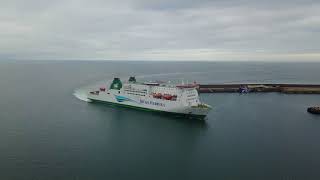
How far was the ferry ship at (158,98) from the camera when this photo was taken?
4128 centimetres

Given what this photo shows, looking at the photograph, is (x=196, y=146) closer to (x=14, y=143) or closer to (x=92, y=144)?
(x=92, y=144)

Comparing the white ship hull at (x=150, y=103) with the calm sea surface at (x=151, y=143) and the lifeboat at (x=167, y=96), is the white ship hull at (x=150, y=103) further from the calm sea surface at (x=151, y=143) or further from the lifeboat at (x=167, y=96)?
the calm sea surface at (x=151, y=143)

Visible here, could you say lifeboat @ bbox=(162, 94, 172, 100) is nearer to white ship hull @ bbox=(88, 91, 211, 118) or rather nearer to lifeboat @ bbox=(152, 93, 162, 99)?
white ship hull @ bbox=(88, 91, 211, 118)

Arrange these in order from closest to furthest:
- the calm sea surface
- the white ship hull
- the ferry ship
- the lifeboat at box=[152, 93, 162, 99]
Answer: the calm sea surface → the white ship hull → the ferry ship → the lifeboat at box=[152, 93, 162, 99]

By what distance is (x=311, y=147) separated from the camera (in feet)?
100.0

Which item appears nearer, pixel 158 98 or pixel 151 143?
pixel 151 143

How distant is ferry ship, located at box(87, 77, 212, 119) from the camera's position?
135 ft

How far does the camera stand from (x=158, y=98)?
146ft

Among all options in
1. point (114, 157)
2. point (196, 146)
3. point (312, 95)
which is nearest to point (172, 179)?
point (114, 157)

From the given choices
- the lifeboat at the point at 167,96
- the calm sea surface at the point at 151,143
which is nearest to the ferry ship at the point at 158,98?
the lifeboat at the point at 167,96

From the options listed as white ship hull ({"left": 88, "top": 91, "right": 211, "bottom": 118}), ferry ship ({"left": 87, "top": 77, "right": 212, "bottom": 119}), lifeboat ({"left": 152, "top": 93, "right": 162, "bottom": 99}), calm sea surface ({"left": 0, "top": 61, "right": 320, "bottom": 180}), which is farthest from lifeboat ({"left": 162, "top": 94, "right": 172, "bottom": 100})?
calm sea surface ({"left": 0, "top": 61, "right": 320, "bottom": 180})

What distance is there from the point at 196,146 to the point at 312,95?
46.7 m

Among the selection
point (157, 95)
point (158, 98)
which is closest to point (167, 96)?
point (158, 98)

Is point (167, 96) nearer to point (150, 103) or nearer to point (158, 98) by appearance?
point (158, 98)
